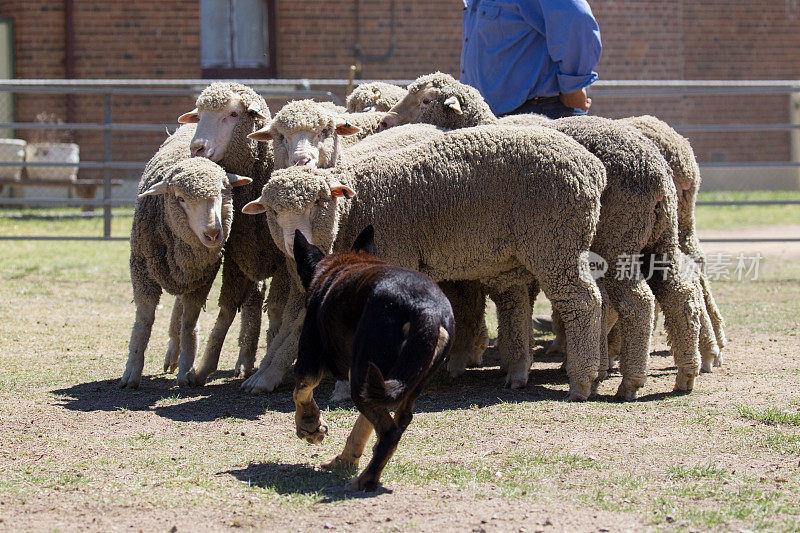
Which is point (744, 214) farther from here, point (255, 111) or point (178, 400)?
point (178, 400)

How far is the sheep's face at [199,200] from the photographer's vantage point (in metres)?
5.50

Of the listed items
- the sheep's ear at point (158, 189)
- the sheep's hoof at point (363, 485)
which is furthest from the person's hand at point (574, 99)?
the sheep's hoof at point (363, 485)

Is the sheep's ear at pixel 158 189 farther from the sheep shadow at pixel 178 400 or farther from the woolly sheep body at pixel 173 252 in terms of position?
the sheep shadow at pixel 178 400

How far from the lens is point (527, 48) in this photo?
→ 7.02m

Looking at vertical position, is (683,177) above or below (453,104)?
below

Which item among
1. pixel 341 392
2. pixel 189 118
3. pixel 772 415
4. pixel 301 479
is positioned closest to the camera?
pixel 301 479

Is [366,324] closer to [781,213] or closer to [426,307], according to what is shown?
[426,307]

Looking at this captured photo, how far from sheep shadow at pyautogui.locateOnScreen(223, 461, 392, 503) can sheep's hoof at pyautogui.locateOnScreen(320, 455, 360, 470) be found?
0.07 feet

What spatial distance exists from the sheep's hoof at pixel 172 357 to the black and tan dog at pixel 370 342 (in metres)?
2.59

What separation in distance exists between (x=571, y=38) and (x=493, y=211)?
1851 mm

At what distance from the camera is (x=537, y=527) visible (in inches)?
131

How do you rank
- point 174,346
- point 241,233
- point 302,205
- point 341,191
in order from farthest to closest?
point 174,346, point 241,233, point 341,191, point 302,205

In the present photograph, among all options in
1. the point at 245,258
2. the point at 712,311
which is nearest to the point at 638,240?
the point at 712,311

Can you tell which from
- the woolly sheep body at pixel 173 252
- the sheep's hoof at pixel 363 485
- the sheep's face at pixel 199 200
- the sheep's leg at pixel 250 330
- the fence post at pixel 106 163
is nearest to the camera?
the sheep's hoof at pixel 363 485
